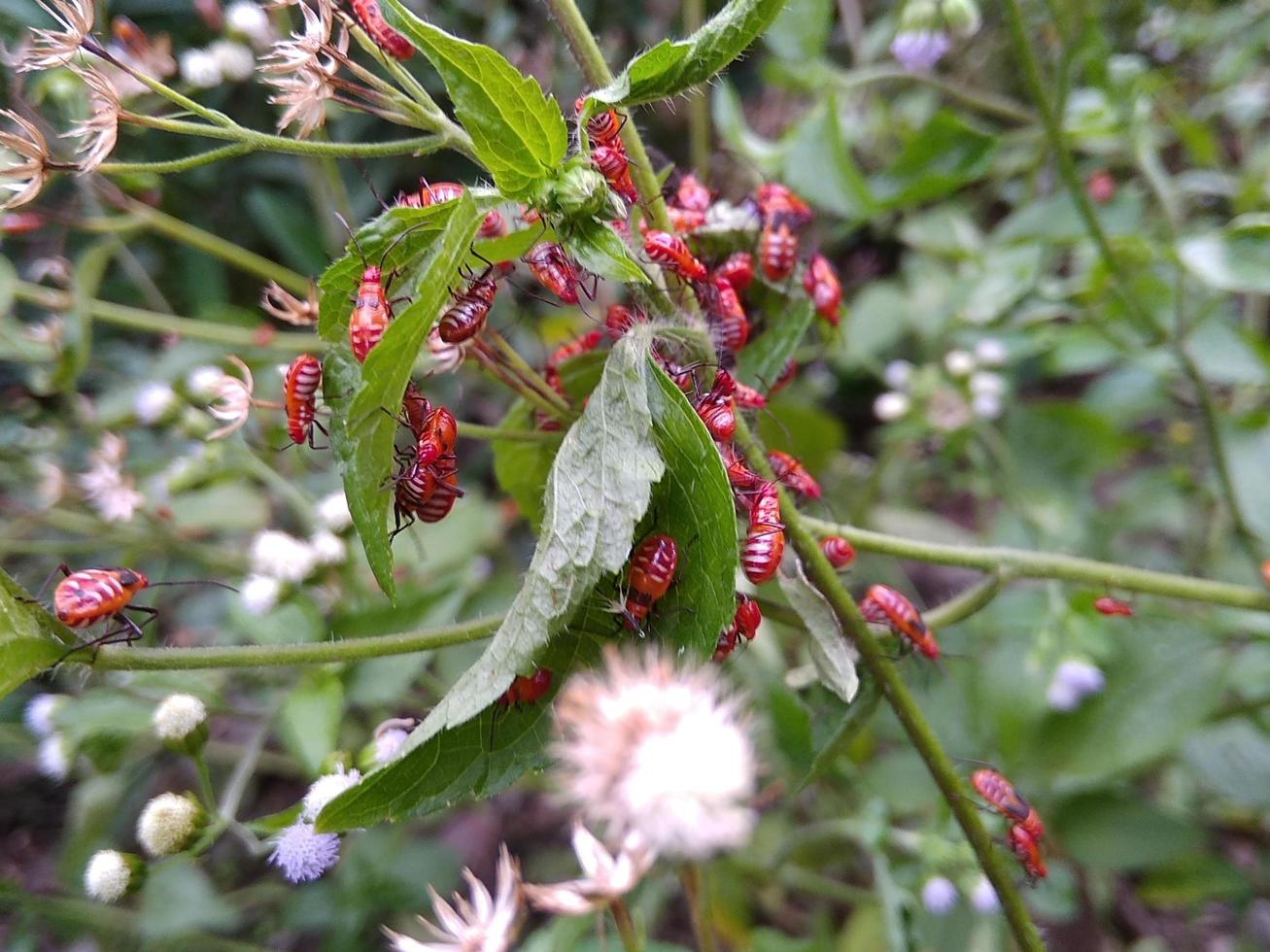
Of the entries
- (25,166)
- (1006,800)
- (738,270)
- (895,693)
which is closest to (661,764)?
(895,693)

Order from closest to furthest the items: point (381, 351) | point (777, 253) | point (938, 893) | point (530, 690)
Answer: point (381, 351)
point (530, 690)
point (777, 253)
point (938, 893)

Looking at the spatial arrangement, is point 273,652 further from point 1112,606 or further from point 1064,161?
point 1064,161

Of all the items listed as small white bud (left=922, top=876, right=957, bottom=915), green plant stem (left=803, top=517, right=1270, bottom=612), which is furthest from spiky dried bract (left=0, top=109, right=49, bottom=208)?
small white bud (left=922, top=876, right=957, bottom=915)

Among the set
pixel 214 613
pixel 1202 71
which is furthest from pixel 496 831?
pixel 1202 71

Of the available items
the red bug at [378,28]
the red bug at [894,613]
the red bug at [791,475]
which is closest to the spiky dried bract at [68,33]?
the red bug at [378,28]

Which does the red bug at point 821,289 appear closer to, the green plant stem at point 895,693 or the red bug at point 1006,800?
the green plant stem at point 895,693

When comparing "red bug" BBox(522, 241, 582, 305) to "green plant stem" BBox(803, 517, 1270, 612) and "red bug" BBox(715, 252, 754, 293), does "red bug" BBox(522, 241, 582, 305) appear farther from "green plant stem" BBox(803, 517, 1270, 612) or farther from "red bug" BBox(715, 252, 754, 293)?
"green plant stem" BBox(803, 517, 1270, 612)
